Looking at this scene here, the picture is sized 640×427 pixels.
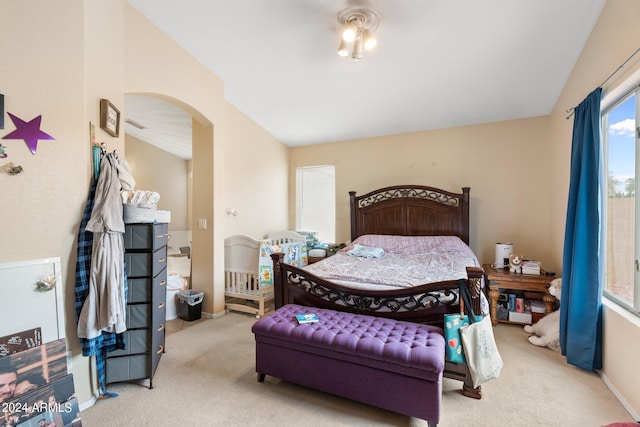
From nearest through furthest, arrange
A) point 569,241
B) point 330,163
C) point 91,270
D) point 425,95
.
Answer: point 91,270, point 569,241, point 425,95, point 330,163

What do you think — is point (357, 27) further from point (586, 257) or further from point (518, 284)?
point (518, 284)

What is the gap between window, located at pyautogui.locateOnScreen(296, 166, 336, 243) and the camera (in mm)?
4945

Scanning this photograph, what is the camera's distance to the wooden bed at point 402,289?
A: 199cm

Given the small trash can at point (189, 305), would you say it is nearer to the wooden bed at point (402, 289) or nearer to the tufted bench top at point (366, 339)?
the wooden bed at point (402, 289)

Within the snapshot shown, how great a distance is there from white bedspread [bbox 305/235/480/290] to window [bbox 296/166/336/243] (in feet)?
3.43

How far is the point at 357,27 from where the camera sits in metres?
2.27

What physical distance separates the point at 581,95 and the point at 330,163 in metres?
3.28

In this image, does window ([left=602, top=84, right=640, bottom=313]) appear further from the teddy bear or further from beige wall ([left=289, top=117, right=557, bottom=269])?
beige wall ([left=289, top=117, right=557, bottom=269])

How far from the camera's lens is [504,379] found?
211 centimetres

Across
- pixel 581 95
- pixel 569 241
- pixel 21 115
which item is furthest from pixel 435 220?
pixel 21 115

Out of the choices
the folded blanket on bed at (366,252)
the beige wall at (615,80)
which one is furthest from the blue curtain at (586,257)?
the folded blanket on bed at (366,252)

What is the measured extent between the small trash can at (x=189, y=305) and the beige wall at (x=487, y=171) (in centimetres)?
294

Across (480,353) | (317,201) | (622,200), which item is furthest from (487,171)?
(480,353)

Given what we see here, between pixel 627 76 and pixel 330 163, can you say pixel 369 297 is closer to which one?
pixel 627 76
